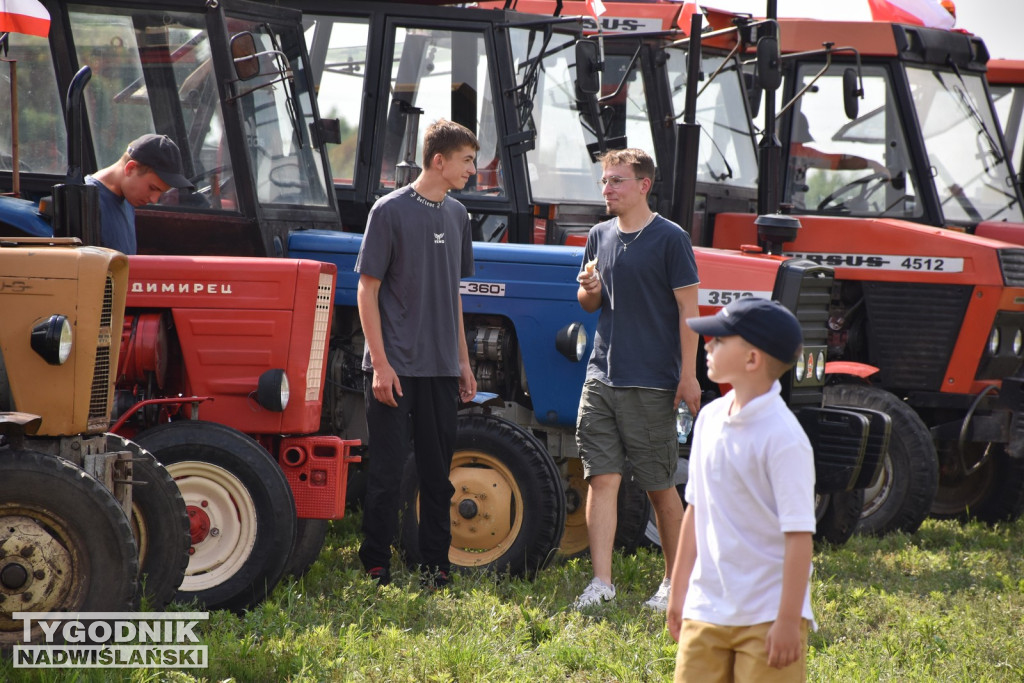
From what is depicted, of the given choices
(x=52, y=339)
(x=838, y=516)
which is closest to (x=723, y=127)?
(x=838, y=516)

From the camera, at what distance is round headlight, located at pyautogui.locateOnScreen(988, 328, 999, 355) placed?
7773 millimetres

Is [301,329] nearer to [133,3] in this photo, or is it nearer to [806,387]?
[133,3]

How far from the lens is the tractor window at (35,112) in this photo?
5.85 metres

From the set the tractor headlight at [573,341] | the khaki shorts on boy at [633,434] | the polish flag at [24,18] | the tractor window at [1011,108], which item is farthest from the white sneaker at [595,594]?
the tractor window at [1011,108]

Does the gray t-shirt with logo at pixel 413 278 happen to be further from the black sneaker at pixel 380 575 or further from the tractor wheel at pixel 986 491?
the tractor wheel at pixel 986 491

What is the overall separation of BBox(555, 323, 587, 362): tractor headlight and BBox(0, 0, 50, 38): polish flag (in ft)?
8.67

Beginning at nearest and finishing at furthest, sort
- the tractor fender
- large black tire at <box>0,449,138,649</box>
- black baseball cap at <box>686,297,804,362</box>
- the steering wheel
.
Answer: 1. black baseball cap at <box>686,297,804,362</box>
2. large black tire at <box>0,449,138,649</box>
3. the tractor fender
4. the steering wheel

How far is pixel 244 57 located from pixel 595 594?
9.44ft

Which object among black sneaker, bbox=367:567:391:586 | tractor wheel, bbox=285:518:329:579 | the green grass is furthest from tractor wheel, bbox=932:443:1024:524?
tractor wheel, bbox=285:518:329:579

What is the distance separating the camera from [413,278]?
5.12 metres

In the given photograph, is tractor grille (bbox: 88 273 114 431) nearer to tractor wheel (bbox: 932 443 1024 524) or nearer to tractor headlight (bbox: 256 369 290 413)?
tractor headlight (bbox: 256 369 290 413)

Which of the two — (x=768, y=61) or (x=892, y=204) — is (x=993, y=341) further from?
(x=768, y=61)

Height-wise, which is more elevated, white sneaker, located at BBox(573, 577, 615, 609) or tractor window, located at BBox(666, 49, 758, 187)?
tractor window, located at BBox(666, 49, 758, 187)

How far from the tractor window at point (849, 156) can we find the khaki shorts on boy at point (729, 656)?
19.0 feet
